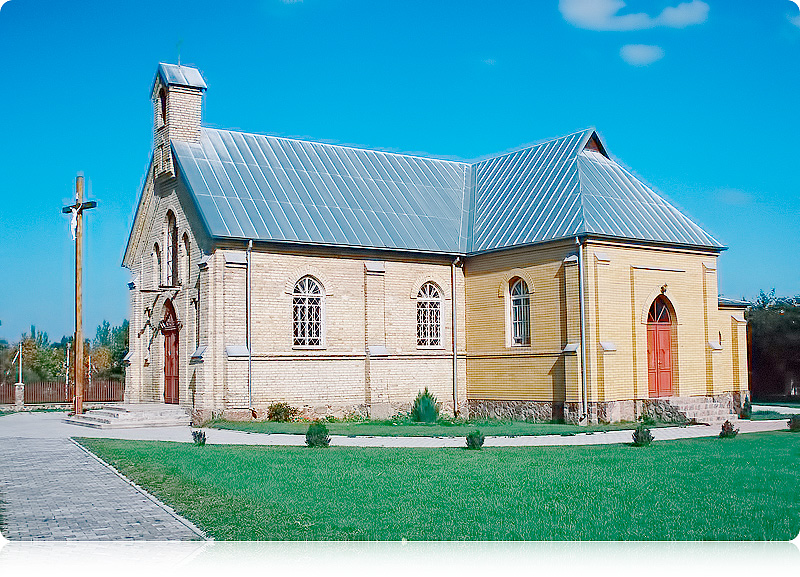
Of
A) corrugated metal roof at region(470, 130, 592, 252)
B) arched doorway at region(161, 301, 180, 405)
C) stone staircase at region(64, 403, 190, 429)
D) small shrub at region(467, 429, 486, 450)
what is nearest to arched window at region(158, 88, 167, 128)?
arched doorway at region(161, 301, 180, 405)

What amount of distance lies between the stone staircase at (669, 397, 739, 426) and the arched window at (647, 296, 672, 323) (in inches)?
95.0

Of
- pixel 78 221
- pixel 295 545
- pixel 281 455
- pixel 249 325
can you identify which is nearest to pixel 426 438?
pixel 281 455

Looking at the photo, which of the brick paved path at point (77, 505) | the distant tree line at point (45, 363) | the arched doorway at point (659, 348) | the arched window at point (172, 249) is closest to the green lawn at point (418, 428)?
the arched doorway at point (659, 348)

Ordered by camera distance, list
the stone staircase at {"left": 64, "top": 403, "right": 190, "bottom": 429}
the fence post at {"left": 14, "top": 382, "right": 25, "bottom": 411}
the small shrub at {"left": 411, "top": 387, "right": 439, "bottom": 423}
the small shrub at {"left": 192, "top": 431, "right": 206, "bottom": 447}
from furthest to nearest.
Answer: the fence post at {"left": 14, "top": 382, "right": 25, "bottom": 411}, the small shrub at {"left": 411, "top": 387, "right": 439, "bottom": 423}, the stone staircase at {"left": 64, "top": 403, "right": 190, "bottom": 429}, the small shrub at {"left": 192, "top": 431, "right": 206, "bottom": 447}

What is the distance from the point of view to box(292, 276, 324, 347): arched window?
25.6 metres

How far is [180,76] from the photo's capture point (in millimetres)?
27172

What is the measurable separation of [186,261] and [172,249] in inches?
66.1

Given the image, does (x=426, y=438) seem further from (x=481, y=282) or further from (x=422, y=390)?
(x=481, y=282)

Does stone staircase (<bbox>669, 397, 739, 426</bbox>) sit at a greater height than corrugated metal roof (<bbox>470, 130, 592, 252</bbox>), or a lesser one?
lesser

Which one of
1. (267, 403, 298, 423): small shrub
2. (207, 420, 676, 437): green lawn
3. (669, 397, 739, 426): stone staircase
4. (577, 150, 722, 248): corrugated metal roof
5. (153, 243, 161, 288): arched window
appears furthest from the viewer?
(153, 243, 161, 288): arched window

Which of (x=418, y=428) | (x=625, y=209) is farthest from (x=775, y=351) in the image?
(x=418, y=428)

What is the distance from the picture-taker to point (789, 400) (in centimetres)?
3725

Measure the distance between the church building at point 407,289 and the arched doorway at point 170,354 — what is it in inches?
3.0

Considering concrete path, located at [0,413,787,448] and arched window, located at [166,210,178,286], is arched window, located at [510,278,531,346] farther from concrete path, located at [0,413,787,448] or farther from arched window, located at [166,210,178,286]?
arched window, located at [166,210,178,286]
